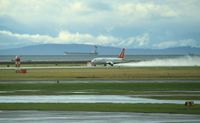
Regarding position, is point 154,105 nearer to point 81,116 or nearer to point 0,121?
point 81,116

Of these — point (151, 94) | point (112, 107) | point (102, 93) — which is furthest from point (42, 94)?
point (112, 107)

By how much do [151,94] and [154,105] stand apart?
11950 mm

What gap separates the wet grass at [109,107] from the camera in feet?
109

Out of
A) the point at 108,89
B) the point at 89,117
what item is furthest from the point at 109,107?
the point at 108,89

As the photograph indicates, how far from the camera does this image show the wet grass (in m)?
33.2

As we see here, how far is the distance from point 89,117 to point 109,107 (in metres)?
6.40

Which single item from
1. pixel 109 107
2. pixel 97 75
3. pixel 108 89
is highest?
pixel 97 75

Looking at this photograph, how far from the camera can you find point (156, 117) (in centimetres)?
2911

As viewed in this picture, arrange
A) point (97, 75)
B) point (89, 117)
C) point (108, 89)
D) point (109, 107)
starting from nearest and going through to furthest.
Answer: point (89, 117), point (109, 107), point (108, 89), point (97, 75)

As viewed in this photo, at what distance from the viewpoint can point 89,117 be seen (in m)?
29.1

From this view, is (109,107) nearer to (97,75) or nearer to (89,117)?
(89,117)

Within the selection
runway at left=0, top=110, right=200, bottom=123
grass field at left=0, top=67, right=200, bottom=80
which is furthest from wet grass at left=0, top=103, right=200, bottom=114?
grass field at left=0, top=67, right=200, bottom=80

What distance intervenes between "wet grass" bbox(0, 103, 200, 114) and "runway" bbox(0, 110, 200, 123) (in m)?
2.11

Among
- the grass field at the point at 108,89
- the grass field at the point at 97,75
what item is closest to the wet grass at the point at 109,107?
the grass field at the point at 108,89
